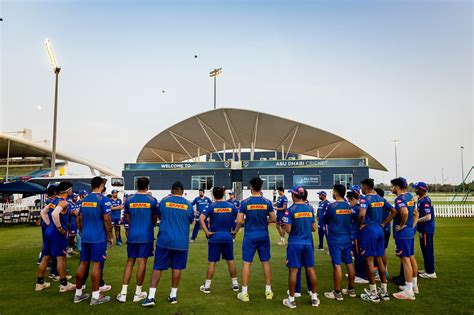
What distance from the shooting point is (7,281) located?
21.3ft

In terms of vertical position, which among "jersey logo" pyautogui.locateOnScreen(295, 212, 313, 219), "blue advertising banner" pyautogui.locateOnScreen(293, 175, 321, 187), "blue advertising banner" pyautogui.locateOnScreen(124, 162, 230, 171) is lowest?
"jersey logo" pyautogui.locateOnScreen(295, 212, 313, 219)

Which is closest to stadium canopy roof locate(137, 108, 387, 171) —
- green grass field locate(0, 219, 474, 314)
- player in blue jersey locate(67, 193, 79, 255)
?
player in blue jersey locate(67, 193, 79, 255)

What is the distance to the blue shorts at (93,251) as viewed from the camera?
5039mm

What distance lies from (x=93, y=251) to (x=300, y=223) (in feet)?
11.2

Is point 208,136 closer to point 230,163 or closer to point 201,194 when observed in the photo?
point 230,163

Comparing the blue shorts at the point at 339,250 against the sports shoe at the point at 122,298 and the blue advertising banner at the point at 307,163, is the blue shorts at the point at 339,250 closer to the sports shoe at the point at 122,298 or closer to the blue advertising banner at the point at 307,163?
the sports shoe at the point at 122,298

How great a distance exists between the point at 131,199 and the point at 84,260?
125 centimetres

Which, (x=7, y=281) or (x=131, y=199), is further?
(x=7, y=281)

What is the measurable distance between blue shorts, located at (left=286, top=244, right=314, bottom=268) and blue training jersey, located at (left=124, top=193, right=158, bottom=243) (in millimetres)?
2318

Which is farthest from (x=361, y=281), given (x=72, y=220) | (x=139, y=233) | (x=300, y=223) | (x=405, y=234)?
(x=72, y=220)

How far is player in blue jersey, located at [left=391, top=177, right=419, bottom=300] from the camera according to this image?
5422mm

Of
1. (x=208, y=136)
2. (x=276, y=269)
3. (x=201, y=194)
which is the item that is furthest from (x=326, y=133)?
(x=276, y=269)

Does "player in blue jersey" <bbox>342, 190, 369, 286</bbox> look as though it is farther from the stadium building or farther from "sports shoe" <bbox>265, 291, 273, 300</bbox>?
the stadium building

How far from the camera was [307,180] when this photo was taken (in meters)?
29.3
